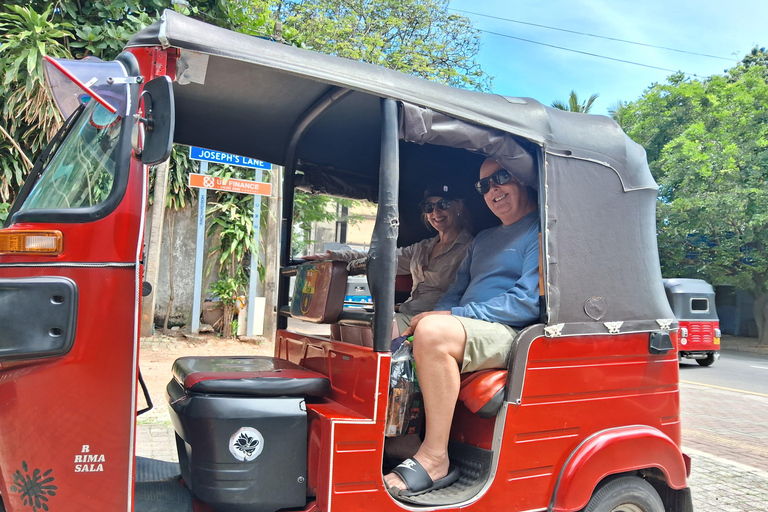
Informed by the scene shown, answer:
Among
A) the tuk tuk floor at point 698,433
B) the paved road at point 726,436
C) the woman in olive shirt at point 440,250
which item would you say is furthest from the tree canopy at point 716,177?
the woman in olive shirt at point 440,250

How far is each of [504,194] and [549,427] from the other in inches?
48.1

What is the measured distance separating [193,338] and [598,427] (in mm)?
8024

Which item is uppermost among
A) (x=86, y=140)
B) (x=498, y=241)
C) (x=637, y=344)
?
(x=86, y=140)

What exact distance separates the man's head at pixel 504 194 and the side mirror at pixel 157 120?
5.73 ft

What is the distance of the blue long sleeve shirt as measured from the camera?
2.72 m

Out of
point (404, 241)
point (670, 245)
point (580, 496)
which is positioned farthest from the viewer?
point (670, 245)

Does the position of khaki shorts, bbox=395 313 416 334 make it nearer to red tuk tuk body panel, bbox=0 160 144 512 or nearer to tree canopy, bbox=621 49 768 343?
red tuk tuk body panel, bbox=0 160 144 512

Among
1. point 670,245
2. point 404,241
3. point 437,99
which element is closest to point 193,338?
point 404,241

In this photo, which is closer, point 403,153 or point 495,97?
point 495,97

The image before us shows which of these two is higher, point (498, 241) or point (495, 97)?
point (495, 97)

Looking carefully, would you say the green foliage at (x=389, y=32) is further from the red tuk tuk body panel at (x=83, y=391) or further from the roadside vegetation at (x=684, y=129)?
the red tuk tuk body panel at (x=83, y=391)

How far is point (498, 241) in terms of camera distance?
3.24 meters

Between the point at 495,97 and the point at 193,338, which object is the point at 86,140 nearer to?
the point at 495,97

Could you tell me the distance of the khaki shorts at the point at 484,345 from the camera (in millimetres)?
2547
